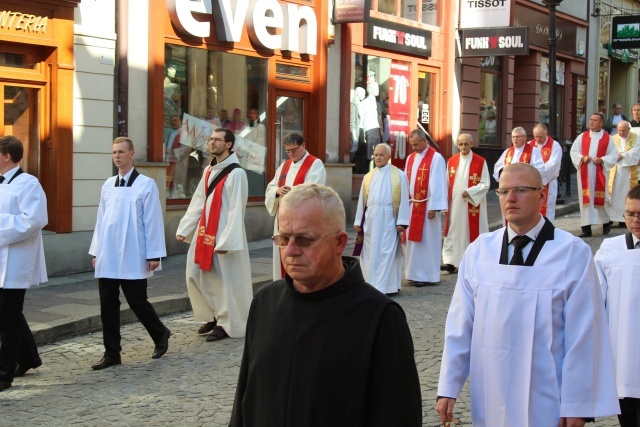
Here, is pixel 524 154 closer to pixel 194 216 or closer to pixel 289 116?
pixel 289 116

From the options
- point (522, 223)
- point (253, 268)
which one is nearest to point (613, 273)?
point (522, 223)

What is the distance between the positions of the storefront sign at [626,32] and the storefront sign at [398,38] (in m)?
9.64

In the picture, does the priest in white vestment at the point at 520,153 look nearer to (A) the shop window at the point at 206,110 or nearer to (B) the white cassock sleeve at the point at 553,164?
(B) the white cassock sleeve at the point at 553,164

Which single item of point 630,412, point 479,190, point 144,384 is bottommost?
point 144,384

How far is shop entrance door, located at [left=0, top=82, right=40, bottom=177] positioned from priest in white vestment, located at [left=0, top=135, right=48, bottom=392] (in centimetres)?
484

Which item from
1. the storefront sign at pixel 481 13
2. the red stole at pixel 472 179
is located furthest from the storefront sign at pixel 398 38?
the red stole at pixel 472 179

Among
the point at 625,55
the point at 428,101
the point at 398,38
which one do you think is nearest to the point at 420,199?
the point at 398,38

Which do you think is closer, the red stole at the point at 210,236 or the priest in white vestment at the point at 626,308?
the priest in white vestment at the point at 626,308

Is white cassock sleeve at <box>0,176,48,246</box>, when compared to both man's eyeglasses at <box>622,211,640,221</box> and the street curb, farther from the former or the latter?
man's eyeglasses at <box>622,211,640,221</box>

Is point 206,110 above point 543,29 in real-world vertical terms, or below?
below

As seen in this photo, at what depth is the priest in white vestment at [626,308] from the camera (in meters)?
5.44

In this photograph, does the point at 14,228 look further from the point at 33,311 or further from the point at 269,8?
the point at 269,8

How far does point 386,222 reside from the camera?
1201cm

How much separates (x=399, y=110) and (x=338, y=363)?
17.7m
